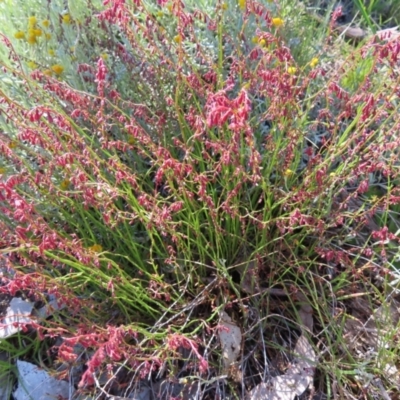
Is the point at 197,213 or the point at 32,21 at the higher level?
the point at 32,21

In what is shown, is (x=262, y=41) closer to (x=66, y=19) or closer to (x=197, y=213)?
(x=197, y=213)

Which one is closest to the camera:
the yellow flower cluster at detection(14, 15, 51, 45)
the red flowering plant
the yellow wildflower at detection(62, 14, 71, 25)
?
the red flowering plant

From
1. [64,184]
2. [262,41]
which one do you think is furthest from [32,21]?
[262,41]

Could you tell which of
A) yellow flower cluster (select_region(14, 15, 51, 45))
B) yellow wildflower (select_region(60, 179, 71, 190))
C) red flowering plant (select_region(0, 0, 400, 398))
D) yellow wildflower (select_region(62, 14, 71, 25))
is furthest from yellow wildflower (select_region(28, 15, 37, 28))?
yellow wildflower (select_region(60, 179, 71, 190))

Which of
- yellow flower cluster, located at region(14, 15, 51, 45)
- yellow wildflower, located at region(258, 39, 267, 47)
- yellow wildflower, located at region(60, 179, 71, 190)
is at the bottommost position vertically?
yellow wildflower, located at region(60, 179, 71, 190)

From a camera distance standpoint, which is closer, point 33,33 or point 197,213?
point 197,213

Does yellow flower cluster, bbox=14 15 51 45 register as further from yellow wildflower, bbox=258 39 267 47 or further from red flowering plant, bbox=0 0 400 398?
yellow wildflower, bbox=258 39 267 47

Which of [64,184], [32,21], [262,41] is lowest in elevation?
[64,184]

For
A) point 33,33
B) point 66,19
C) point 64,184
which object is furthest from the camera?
point 66,19

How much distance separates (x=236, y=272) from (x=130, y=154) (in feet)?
2.03

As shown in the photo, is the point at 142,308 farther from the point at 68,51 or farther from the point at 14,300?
the point at 68,51

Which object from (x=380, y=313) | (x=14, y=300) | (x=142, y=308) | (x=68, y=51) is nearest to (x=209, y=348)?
(x=142, y=308)

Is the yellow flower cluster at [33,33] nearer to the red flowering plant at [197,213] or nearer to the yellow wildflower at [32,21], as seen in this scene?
the yellow wildflower at [32,21]

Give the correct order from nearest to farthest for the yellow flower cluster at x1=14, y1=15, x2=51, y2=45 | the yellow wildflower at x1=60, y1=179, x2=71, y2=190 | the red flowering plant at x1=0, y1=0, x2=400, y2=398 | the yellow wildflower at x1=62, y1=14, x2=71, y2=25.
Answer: the red flowering plant at x1=0, y1=0, x2=400, y2=398, the yellow wildflower at x1=60, y1=179, x2=71, y2=190, the yellow flower cluster at x1=14, y1=15, x2=51, y2=45, the yellow wildflower at x1=62, y1=14, x2=71, y2=25
